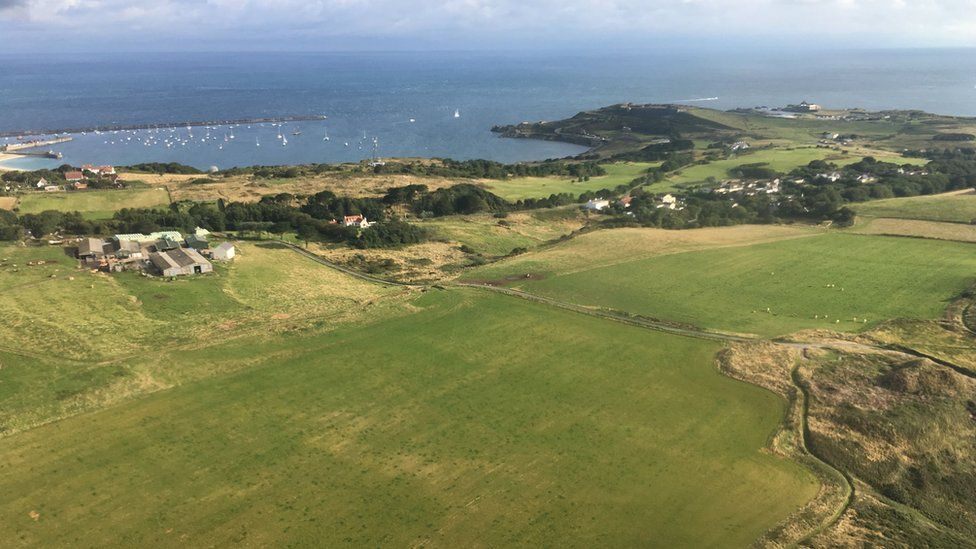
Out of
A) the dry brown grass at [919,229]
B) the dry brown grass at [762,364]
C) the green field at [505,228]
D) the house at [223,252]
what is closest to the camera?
the dry brown grass at [762,364]

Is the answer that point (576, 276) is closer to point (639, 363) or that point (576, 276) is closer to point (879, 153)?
point (639, 363)

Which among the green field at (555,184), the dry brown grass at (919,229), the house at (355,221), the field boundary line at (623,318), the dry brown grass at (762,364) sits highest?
the green field at (555,184)

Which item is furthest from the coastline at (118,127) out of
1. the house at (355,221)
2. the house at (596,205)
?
the house at (596,205)

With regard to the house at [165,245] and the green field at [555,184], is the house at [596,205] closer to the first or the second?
the green field at [555,184]

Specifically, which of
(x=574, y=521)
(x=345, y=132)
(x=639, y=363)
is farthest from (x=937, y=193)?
(x=345, y=132)

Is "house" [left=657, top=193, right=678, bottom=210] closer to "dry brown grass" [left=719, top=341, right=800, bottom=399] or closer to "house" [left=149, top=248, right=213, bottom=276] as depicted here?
"dry brown grass" [left=719, top=341, right=800, bottom=399]

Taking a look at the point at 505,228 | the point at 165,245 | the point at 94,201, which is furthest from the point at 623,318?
the point at 94,201
